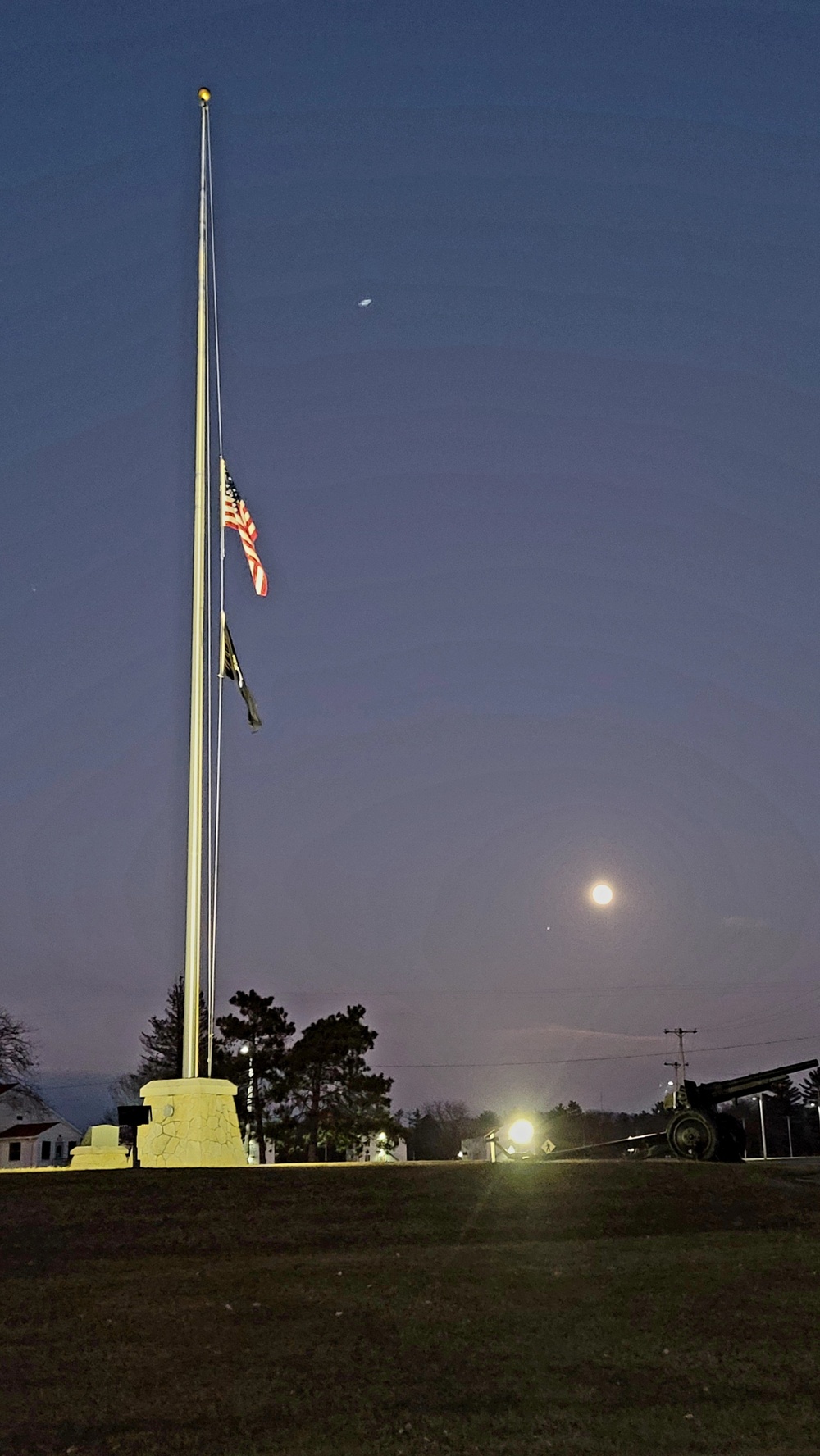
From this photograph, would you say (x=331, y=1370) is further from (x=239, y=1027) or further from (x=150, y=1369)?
(x=239, y=1027)

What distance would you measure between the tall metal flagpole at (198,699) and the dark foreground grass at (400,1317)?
13.7 ft

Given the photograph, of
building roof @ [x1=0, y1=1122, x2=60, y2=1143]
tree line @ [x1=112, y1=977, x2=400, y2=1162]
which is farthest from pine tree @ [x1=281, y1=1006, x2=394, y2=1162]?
building roof @ [x1=0, y1=1122, x2=60, y2=1143]

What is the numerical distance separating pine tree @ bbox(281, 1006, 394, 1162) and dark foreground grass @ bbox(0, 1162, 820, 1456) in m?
40.9

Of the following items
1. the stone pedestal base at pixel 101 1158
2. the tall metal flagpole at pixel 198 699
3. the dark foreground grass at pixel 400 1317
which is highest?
the tall metal flagpole at pixel 198 699

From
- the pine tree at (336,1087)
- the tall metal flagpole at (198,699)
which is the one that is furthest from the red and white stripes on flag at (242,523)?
the pine tree at (336,1087)

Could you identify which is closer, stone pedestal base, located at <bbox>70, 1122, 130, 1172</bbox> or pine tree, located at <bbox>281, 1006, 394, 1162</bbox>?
stone pedestal base, located at <bbox>70, 1122, 130, 1172</bbox>

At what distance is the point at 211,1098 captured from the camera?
2045 cm

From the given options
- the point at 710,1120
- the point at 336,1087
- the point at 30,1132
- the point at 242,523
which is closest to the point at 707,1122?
the point at 710,1120

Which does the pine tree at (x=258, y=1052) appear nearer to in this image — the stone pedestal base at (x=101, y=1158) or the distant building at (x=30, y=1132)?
the distant building at (x=30, y=1132)

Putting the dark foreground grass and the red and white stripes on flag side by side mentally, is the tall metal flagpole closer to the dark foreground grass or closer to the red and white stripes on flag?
the red and white stripes on flag

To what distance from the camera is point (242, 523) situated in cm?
2395

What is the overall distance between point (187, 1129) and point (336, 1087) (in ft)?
126

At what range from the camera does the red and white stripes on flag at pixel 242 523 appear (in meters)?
23.8

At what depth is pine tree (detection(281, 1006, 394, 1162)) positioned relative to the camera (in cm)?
5678
